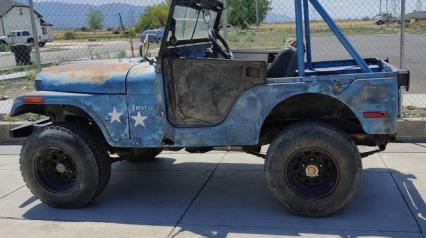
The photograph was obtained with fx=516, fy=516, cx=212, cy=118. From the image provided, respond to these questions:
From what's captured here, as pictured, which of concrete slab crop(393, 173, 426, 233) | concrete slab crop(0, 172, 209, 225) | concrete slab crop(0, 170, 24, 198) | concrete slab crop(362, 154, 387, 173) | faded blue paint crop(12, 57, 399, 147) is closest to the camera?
faded blue paint crop(12, 57, 399, 147)

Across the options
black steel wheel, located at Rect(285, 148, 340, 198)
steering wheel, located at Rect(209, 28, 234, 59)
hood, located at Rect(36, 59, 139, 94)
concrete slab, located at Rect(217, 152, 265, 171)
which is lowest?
concrete slab, located at Rect(217, 152, 265, 171)

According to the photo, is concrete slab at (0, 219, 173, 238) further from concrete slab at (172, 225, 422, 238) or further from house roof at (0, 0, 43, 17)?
house roof at (0, 0, 43, 17)

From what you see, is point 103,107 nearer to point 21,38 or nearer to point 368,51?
point 368,51

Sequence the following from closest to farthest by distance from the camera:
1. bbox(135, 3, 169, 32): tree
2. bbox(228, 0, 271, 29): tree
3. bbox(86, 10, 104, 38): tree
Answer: bbox(135, 3, 169, 32): tree → bbox(228, 0, 271, 29): tree → bbox(86, 10, 104, 38): tree

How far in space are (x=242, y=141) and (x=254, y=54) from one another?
1.47 meters

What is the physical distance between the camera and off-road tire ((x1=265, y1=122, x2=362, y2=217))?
4082 mm

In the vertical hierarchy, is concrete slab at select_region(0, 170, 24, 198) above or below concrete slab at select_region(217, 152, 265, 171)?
above

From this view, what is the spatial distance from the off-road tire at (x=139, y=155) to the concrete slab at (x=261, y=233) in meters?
1.09

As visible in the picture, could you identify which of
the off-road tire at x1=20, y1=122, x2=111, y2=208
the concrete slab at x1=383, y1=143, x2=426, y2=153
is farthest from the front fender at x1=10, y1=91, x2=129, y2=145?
the concrete slab at x1=383, y1=143, x2=426, y2=153

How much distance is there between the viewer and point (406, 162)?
566 cm

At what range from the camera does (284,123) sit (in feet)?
15.1

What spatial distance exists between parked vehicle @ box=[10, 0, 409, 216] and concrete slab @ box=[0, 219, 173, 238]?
33 cm

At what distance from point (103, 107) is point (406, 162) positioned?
3.35 metres

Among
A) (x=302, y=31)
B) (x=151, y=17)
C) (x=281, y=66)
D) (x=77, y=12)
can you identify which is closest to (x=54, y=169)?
(x=281, y=66)
